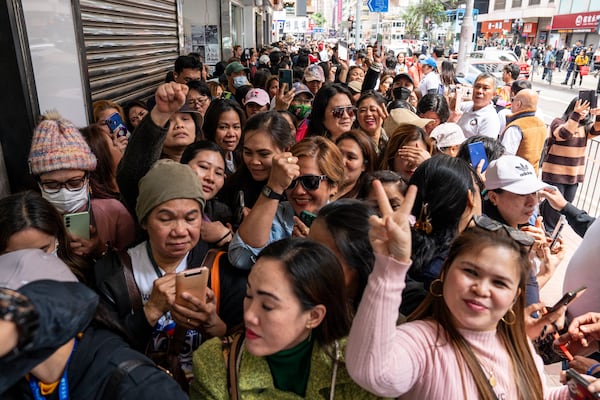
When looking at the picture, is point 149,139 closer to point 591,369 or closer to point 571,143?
point 591,369

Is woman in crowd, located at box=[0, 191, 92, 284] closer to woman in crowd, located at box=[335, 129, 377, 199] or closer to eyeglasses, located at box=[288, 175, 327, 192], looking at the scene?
eyeglasses, located at box=[288, 175, 327, 192]

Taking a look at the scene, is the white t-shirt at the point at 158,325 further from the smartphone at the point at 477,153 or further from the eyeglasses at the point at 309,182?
the smartphone at the point at 477,153

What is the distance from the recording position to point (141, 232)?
253cm

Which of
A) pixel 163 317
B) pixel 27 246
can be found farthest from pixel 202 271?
pixel 27 246

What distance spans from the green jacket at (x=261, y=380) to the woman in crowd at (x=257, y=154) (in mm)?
1412

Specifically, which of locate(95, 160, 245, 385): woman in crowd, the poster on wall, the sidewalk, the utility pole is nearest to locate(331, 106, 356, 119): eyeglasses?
locate(95, 160, 245, 385): woman in crowd

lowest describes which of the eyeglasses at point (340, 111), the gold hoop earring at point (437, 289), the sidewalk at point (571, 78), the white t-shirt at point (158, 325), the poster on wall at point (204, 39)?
the sidewalk at point (571, 78)

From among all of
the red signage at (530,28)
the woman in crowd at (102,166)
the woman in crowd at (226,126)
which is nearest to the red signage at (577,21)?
the red signage at (530,28)

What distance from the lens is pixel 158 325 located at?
1.92 meters

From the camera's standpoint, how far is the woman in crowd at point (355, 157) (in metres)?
3.25

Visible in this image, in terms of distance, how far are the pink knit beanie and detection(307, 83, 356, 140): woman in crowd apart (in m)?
2.23

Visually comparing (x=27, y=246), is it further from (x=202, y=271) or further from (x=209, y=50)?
(x=209, y=50)

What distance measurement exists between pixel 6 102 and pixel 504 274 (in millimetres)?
3019

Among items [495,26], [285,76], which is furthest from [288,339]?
[495,26]
